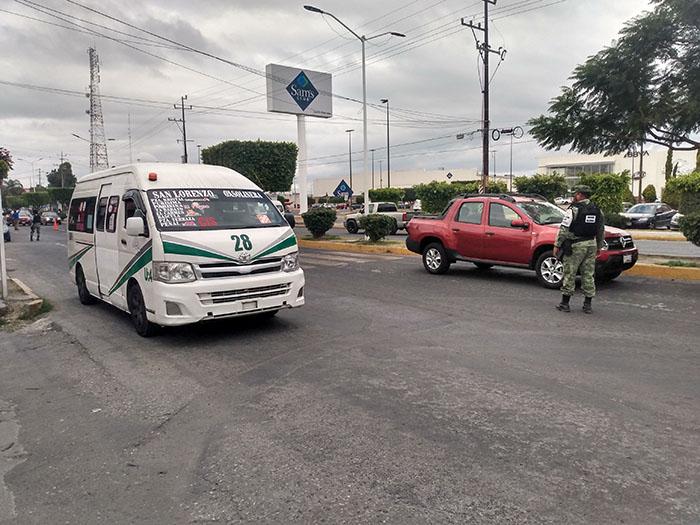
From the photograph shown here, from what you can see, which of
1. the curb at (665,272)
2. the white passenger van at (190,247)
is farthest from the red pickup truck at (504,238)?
the white passenger van at (190,247)

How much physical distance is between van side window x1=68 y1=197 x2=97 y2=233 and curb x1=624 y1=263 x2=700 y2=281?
33.2ft

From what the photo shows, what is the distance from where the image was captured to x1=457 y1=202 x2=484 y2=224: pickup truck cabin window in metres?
11.4

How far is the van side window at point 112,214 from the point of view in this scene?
771 cm

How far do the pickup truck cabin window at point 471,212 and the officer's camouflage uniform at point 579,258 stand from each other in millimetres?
3249

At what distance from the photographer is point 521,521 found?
2.89 m

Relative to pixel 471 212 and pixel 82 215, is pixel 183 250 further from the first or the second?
pixel 471 212

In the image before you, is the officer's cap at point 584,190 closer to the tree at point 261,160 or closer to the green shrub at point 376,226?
the green shrub at point 376,226

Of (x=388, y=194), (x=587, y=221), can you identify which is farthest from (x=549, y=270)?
(x=388, y=194)

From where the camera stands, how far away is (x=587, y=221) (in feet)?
26.1

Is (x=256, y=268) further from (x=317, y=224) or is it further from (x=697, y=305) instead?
(x=317, y=224)

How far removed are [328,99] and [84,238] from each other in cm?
2672

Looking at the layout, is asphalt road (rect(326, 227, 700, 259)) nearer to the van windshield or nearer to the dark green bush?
the dark green bush

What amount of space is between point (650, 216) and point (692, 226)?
75.1ft

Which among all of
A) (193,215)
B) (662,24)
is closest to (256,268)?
(193,215)
